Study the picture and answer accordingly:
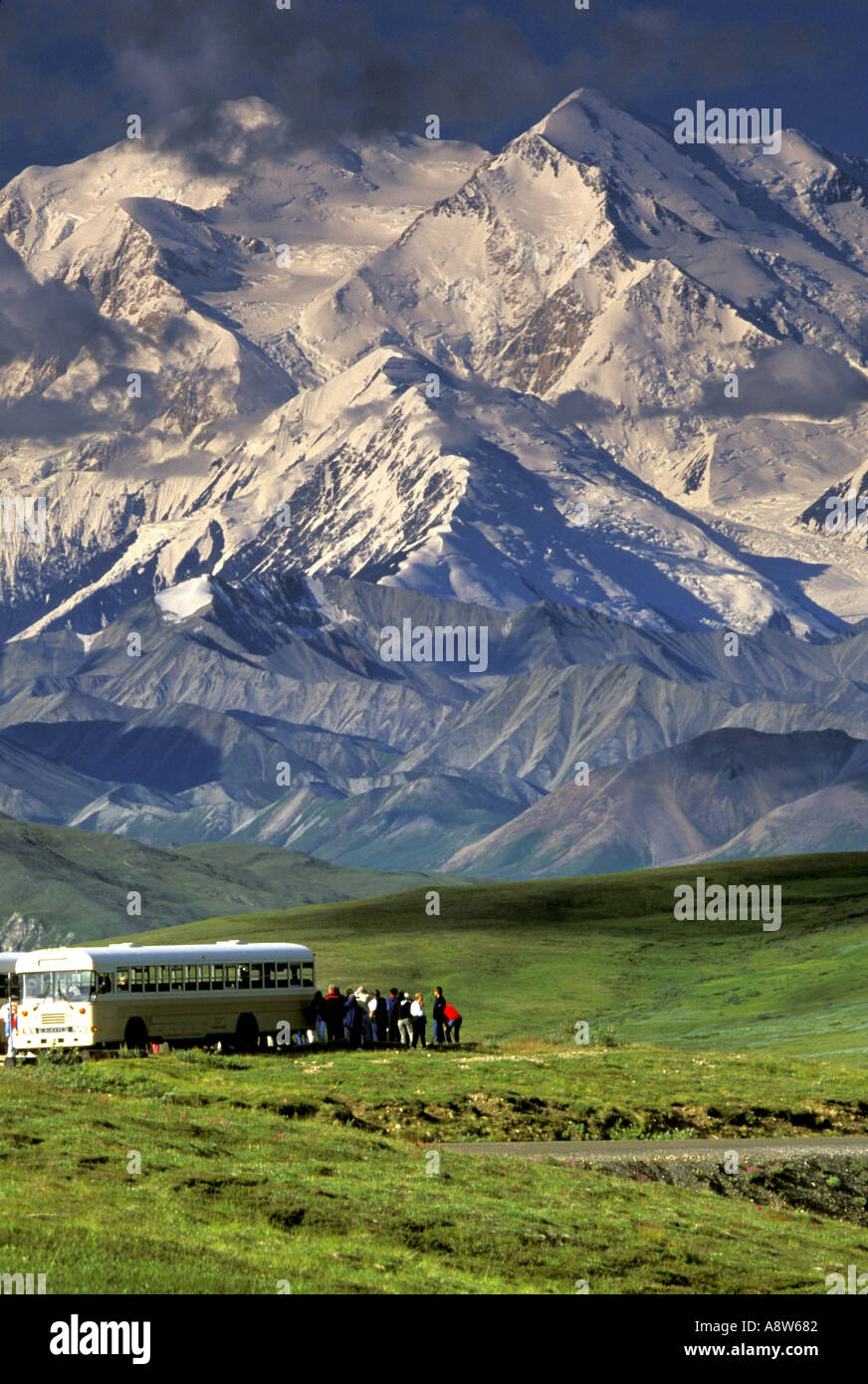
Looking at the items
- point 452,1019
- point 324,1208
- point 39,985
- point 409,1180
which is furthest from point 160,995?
point 324,1208

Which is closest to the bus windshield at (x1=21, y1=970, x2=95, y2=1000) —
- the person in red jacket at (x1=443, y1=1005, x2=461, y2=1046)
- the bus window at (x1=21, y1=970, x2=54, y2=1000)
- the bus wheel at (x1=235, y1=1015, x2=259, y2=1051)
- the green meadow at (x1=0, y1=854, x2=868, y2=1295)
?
the bus window at (x1=21, y1=970, x2=54, y2=1000)

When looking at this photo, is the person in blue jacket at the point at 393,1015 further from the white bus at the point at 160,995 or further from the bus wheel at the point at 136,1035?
the bus wheel at the point at 136,1035

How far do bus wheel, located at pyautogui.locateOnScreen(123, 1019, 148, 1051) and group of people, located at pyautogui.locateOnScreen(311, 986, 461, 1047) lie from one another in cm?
806

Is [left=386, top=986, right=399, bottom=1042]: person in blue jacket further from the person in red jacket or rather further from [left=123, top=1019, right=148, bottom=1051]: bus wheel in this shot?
[left=123, top=1019, right=148, bottom=1051]: bus wheel

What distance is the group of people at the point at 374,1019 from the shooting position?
254 ft

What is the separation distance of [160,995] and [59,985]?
15.5 ft

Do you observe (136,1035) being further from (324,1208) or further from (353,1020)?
(324,1208)

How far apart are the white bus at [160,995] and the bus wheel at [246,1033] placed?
0.14ft

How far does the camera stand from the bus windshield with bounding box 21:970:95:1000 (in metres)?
70.1

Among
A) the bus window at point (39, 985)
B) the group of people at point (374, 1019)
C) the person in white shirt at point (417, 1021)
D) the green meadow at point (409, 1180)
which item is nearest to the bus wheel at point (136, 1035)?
the bus window at point (39, 985)

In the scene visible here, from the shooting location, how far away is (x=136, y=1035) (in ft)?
238
